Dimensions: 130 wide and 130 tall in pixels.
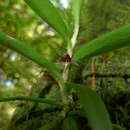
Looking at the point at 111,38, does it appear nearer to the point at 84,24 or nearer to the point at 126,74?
the point at 126,74

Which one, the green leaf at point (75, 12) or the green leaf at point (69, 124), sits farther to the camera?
the green leaf at point (75, 12)

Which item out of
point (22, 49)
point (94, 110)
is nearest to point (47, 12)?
point (22, 49)

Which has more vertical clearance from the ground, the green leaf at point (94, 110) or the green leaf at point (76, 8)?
the green leaf at point (76, 8)

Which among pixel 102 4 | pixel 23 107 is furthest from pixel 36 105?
pixel 102 4

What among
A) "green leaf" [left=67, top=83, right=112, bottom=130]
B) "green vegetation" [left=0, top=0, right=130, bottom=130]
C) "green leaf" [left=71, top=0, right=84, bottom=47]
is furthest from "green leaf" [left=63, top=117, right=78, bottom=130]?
A: "green leaf" [left=71, top=0, right=84, bottom=47]

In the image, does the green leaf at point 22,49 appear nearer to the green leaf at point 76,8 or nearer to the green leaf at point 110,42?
the green leaf at point 110,42

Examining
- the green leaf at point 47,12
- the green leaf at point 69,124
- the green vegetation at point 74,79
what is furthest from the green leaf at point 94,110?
the green leaf at point 47,12

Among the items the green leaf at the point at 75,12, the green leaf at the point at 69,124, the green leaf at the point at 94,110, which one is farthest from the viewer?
the green leaf at the point at 75,12
